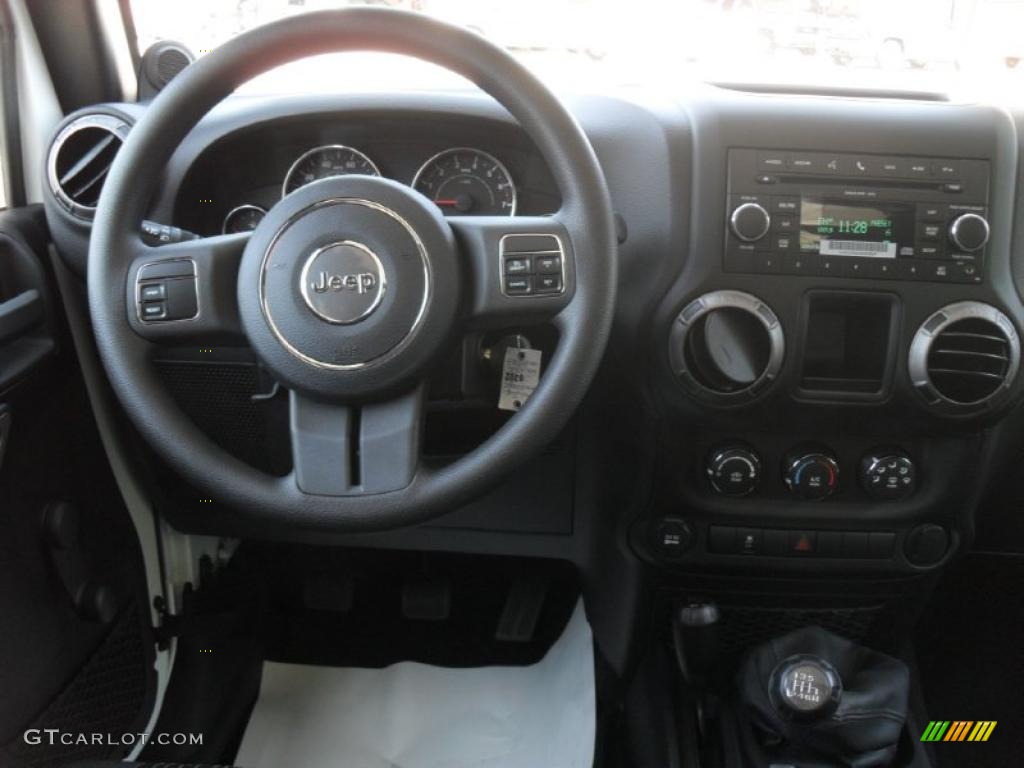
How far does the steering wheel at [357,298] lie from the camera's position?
97 cm

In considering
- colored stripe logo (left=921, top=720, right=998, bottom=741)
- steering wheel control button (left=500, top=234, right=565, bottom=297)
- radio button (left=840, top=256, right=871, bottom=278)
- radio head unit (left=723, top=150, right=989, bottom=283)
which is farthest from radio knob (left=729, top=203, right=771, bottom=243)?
colored stripe logo (left=921, top=720, right=998, bottom=741)

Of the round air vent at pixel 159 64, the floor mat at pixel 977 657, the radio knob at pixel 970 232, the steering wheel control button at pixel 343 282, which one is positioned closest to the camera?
the steering wheel control button at pixel 343 282

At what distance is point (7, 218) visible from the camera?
1263 millimetres

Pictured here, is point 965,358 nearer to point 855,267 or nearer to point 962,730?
point 855,267

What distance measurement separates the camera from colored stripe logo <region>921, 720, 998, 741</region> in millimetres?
1653

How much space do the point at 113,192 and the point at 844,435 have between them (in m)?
1.00

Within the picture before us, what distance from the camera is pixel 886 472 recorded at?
131 cm

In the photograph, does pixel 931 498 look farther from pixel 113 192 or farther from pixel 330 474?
pixel 113 192

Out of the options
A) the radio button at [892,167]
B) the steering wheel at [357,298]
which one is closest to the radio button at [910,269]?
the radio button at [892,167]

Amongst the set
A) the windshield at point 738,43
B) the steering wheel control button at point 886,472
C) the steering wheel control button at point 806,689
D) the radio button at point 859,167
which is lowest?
the steering wheel control button at point 806,689

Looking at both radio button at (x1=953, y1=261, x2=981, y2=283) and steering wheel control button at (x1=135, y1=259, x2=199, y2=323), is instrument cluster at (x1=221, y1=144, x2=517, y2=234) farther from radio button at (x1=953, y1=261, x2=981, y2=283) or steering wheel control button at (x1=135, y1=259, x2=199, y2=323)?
radio button at (x1=953, y1=261, x2=981, y2=283)

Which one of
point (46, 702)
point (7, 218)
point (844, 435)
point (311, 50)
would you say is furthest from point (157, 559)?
point (844, 435)

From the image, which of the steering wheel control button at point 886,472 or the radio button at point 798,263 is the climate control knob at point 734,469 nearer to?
the steering wheel control button at point 886,472

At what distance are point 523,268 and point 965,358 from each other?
2.14 ft
